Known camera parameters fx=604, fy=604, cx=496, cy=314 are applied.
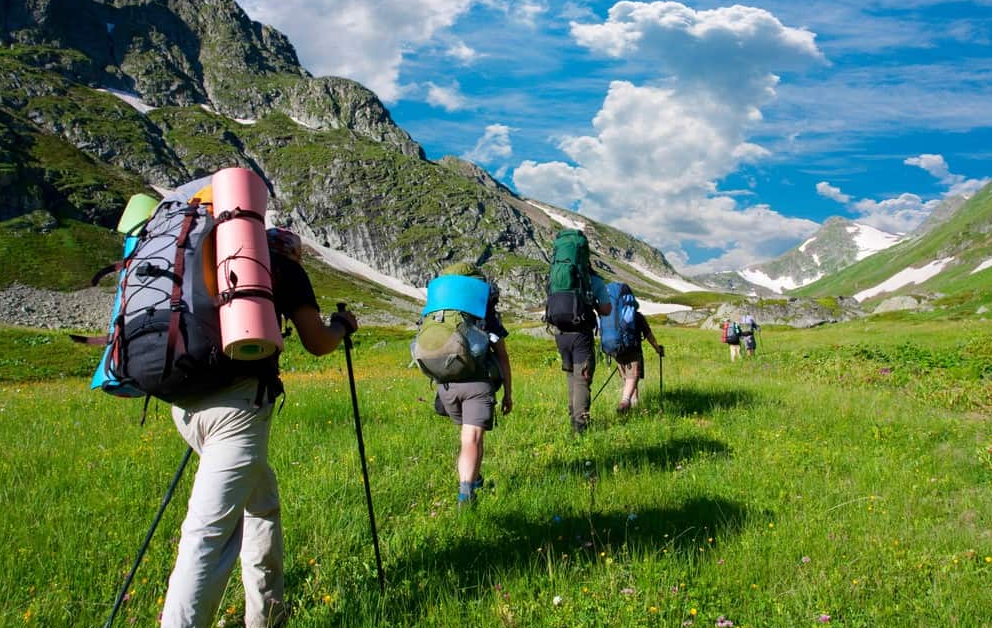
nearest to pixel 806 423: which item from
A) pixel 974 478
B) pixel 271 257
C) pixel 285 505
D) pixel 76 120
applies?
pixel 974 478

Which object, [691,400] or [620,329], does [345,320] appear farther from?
[691,400]

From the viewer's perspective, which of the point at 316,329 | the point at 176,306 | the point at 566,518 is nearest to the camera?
the point at 176,306

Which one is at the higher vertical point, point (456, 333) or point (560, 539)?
point (456, 333)

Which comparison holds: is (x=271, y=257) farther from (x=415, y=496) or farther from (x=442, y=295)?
(x=415, y=496)

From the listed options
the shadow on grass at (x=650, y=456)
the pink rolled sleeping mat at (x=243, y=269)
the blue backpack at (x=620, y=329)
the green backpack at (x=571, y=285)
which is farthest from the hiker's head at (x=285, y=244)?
the blue backpack at (x=620, y=329)

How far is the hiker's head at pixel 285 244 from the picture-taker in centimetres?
367

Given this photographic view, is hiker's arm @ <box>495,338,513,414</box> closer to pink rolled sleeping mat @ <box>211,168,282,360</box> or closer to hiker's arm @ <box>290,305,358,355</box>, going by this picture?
hiker's arm @ <box>290,305,358,355</box>

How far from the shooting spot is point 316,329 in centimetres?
379

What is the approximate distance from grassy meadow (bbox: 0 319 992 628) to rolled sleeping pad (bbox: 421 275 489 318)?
1.85 meters

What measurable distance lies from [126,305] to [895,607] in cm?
502

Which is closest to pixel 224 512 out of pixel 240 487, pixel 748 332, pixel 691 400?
pixel 240 487

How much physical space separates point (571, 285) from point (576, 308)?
1.10 ft

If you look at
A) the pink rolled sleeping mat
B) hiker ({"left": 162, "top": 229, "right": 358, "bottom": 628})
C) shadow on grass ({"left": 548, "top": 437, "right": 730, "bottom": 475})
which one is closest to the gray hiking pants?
shadow on grass ({"left": 548, "top": 437, "right": 730, "bottom": 475})

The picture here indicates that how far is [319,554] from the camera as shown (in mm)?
4801
